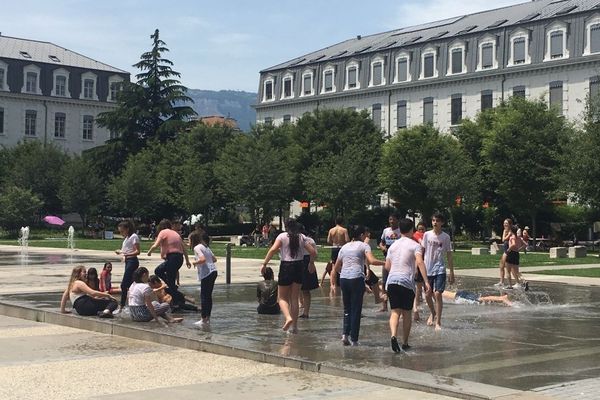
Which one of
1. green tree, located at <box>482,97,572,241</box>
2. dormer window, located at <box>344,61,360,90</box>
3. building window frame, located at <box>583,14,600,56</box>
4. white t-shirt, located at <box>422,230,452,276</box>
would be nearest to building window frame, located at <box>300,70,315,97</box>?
dormer window, located at <box>344,61,360,90</box>

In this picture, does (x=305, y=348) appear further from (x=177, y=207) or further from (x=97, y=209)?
(x=97, y=209)

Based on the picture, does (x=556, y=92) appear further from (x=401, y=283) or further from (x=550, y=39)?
(x=401, y=283)

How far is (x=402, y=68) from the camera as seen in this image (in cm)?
7056

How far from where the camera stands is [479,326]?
13.8 metres

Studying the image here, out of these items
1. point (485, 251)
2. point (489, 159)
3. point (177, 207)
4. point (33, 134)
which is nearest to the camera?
point (485, 251)

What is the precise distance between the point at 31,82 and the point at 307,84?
98.0ft

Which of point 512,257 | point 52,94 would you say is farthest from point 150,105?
point 512,257

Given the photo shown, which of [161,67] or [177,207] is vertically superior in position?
[161,67]

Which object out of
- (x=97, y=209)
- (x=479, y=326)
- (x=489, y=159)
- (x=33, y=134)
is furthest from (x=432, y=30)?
(x=479, y=326)

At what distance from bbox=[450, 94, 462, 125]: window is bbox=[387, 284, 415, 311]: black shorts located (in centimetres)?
5678

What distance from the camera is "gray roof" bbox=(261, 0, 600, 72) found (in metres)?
61.5

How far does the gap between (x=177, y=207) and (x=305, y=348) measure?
57.3 meters

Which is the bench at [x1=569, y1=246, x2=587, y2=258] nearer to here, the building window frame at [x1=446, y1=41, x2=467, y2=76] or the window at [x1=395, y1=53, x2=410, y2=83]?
the building window frame at [x1=446, y1=41, x2=467, y2=76]

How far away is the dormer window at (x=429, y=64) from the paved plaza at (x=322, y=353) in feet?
173
